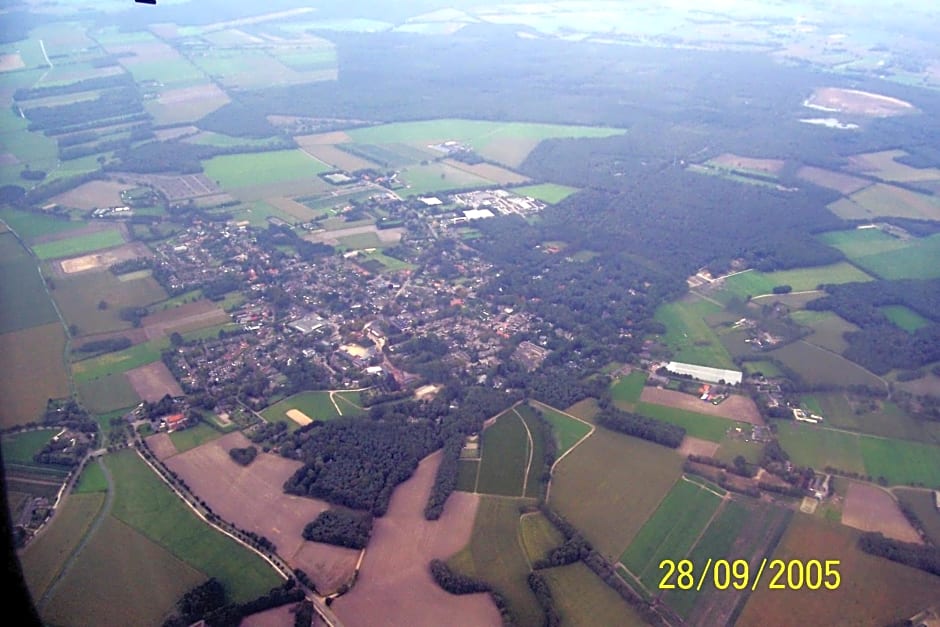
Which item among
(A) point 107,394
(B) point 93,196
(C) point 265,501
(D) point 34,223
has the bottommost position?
(B) point 93,196

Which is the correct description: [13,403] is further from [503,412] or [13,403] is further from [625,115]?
[625,115]

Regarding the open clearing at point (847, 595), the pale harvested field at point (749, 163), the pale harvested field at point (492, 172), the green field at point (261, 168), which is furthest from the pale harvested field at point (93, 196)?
the open clearing at point (847, 595)

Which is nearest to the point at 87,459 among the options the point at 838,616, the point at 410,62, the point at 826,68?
the point at 838,616

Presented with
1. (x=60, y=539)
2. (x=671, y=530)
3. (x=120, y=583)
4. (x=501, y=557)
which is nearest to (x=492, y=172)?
(x=671, y=530)

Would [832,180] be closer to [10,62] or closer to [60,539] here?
[60,539]

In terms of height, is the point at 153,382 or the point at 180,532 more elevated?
the point at 180,532

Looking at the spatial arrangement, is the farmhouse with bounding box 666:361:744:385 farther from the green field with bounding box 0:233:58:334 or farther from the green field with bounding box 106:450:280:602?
the green field with bounding box 0:233:58:334

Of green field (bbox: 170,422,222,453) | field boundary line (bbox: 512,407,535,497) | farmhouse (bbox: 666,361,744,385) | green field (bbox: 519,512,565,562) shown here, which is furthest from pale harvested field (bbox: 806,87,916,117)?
green field (bbox: 170,422,222,453)
